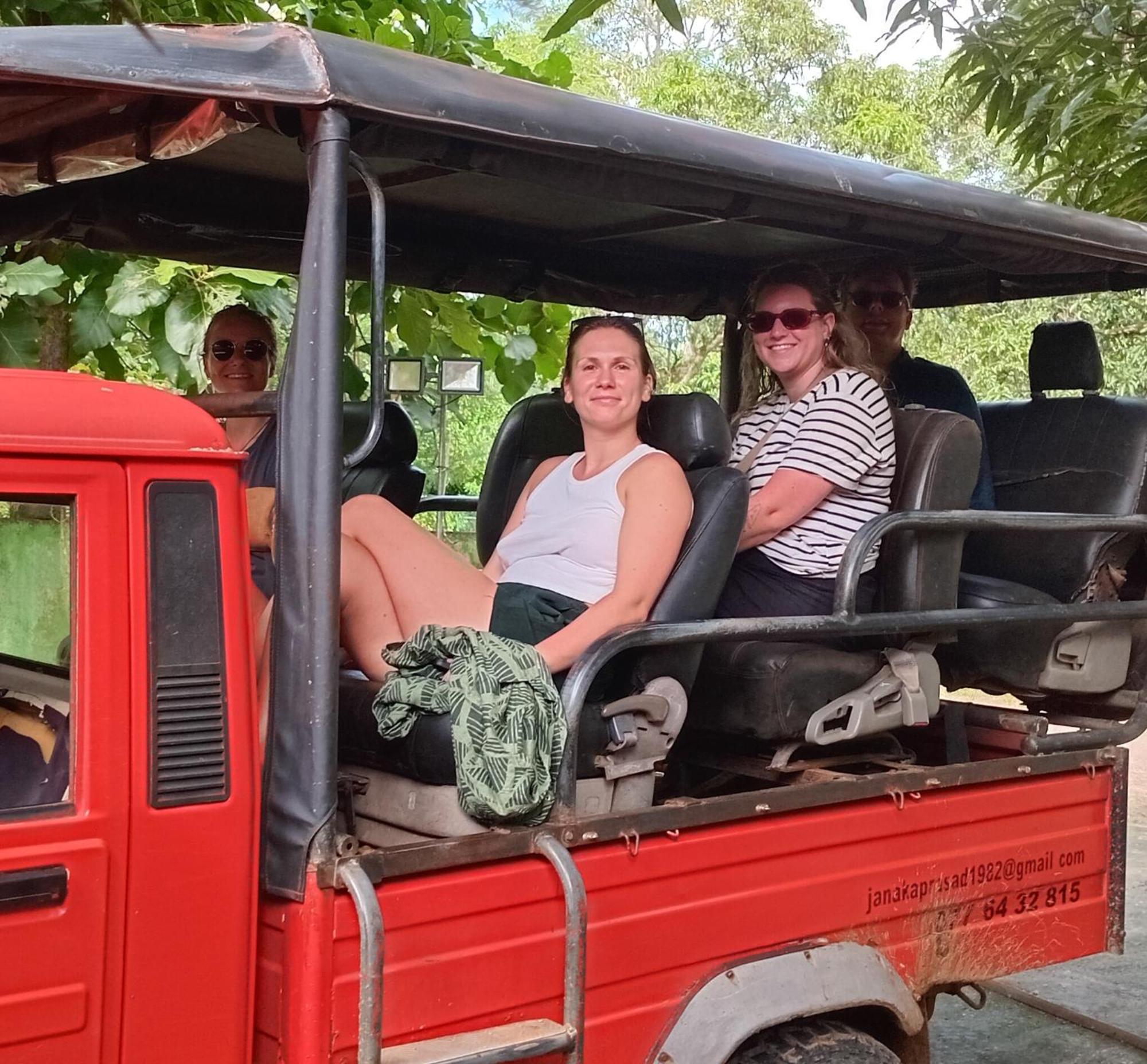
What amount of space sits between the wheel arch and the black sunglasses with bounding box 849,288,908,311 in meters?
2.14

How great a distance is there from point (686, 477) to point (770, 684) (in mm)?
510

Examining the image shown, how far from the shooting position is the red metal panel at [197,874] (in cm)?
212

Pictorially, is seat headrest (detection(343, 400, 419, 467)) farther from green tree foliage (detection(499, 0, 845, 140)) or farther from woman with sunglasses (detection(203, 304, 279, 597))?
green tree foliage (detection(499, 0, 845, 140))

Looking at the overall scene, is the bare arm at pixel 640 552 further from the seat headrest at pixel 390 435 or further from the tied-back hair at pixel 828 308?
the seat headrest at pixel 390 435

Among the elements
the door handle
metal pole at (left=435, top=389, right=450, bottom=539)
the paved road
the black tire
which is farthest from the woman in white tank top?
metal pole at (left=435, top=389, right=450, bottom=539)

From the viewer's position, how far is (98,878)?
2.07 metres

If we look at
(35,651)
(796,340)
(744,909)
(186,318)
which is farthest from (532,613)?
(186,318)

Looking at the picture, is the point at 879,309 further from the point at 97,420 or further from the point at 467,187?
the point at 97,420

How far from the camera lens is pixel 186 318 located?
438 centimetres

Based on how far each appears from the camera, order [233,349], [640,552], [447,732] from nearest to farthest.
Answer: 1. [447,732]
2. [640,552]
3. [233,349]

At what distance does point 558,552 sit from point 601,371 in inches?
17.0

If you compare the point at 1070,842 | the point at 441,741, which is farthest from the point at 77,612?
the point at 1070,842

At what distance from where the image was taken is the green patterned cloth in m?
2.58


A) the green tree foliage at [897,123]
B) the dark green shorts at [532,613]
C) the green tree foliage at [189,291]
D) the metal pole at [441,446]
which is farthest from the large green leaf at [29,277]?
the green tree foliage at [897,123]
